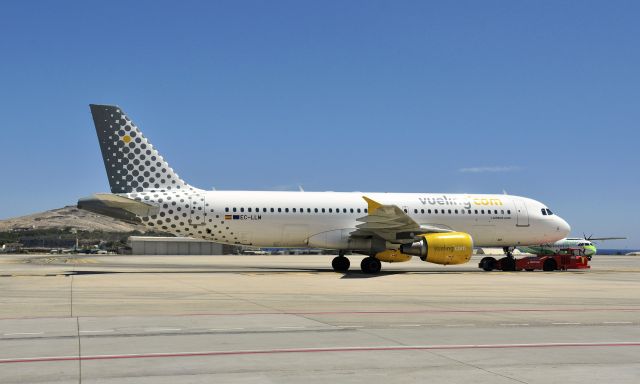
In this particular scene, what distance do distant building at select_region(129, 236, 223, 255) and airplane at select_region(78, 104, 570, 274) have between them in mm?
43469

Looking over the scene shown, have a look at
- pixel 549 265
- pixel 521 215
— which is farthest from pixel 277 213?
pixel 549 265

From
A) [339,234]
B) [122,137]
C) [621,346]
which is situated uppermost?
[122,137]

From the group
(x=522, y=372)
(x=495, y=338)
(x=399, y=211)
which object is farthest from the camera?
(x=399, y=211)

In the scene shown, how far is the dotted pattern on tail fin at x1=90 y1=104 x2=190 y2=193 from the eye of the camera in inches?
1097

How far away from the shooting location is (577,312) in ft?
47.5

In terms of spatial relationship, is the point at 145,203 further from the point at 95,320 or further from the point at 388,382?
the point at 388,382

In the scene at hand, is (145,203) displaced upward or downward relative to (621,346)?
upward

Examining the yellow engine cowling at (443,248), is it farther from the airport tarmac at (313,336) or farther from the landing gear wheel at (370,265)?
the airport tarmac at (313,336)

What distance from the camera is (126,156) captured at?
28.3 meters

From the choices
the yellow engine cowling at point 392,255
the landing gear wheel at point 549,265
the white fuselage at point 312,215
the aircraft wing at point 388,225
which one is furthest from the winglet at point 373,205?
the landing gear wheel at point 549,265

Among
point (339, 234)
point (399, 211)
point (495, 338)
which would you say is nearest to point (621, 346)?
point (495, 338)

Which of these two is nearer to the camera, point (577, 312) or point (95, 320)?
point (95, 320)

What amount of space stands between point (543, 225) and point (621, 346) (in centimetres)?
2560

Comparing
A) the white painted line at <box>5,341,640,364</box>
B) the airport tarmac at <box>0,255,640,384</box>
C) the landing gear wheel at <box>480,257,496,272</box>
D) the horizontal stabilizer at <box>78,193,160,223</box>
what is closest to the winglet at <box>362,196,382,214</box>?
the airport tarmac at <box>0,255,640,384</box>
